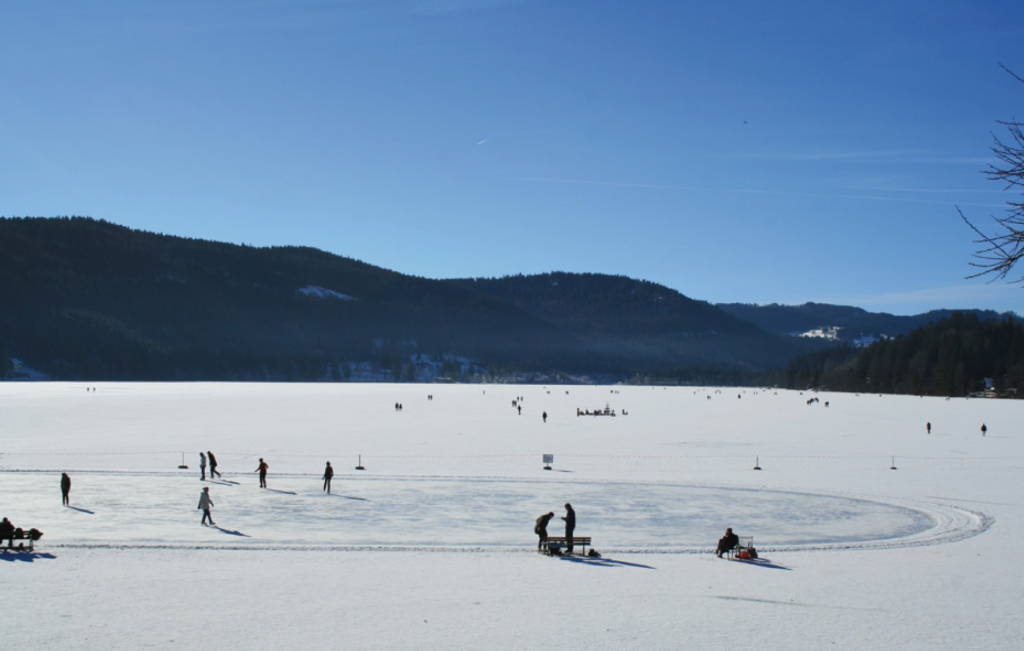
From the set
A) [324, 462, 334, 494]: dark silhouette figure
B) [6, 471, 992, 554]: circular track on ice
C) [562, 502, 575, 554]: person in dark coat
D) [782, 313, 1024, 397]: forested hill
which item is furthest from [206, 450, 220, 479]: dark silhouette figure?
[782, 313, 1024, 397]: forested hill

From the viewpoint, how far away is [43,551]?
1394cm

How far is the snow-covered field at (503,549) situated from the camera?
32.8 feet

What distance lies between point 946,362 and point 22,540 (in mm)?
116569

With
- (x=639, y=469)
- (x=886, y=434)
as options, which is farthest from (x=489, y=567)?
(x=886, y=434)

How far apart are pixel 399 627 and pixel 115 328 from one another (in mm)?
201354

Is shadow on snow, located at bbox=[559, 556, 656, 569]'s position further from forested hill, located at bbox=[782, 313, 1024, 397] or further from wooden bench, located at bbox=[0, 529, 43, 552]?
forested hill, located at bbox=[782, 313, 1024, 397]

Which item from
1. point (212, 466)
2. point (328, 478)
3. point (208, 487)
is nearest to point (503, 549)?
point (328, 478)

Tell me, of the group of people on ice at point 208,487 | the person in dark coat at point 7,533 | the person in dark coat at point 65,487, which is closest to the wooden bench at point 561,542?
the group of people on ice at point 208,487

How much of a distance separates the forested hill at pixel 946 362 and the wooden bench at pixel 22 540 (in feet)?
349

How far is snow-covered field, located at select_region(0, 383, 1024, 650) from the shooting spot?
32.8 feet

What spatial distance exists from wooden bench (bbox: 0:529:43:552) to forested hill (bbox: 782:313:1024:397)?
10643 cm

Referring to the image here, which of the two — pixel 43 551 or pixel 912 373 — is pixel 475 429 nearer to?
pixel 43 551

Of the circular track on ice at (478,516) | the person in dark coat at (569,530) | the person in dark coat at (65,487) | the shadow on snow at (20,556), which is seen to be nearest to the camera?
the shadow on snow at (20,556)

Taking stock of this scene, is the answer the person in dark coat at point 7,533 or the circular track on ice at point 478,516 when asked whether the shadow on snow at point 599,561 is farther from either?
the person in dark coat at point 7,533
